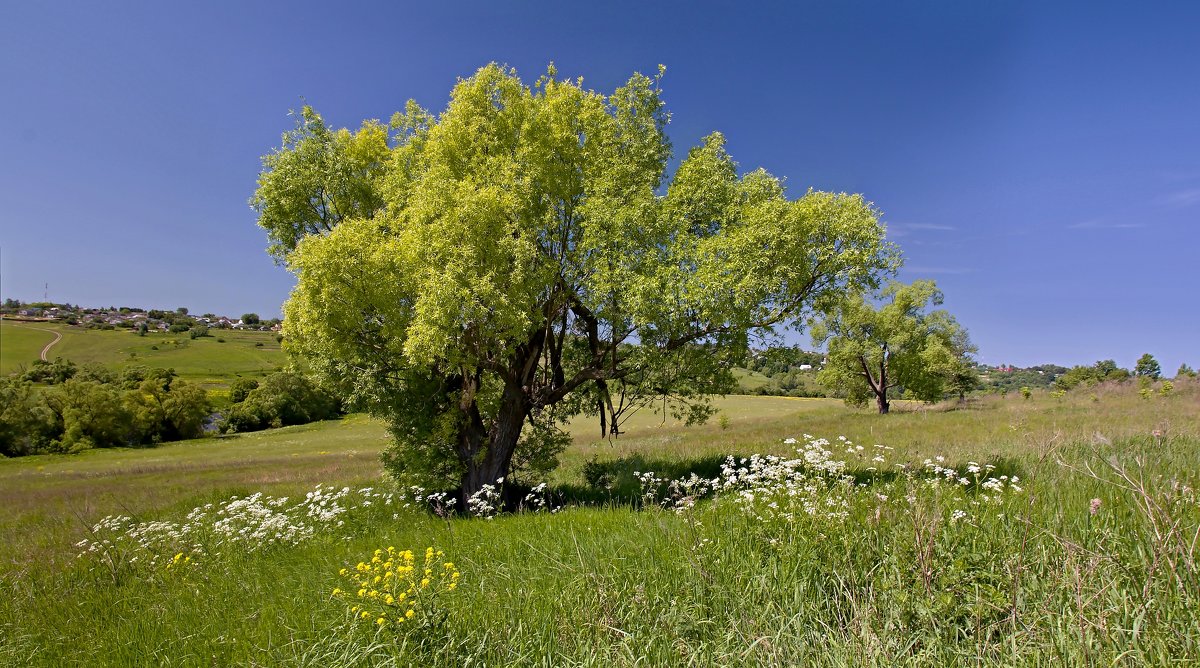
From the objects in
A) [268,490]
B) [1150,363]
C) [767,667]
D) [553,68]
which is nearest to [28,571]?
[268,490]

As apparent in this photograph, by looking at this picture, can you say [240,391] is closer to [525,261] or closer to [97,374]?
[97,374]

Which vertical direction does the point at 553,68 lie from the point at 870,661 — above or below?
above

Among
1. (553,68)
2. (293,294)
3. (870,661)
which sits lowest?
(870,661)

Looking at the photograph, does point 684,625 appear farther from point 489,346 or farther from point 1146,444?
point 1146,444

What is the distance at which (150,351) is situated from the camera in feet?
396

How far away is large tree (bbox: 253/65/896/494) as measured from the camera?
11023 millimetres

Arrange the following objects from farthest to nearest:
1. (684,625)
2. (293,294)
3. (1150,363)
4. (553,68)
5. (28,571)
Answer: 1. (1150,363)
2. (553,68)
3. (293,294)
4. (28,571)
5. (684,625)

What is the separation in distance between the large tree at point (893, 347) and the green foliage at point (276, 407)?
71.9m

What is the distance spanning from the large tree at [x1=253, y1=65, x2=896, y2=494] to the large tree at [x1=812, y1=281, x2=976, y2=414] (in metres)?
34.4

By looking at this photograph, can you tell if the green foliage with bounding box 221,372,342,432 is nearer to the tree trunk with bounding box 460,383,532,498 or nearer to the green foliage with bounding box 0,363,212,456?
the green foliage with bounding box 0,363,212,456

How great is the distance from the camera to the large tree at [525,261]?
11023 millimetres

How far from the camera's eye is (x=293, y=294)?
12016mm

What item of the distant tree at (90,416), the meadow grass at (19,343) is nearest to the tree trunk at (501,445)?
the distant tree at (90,416)

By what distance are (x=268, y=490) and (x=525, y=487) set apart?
11585 mm
